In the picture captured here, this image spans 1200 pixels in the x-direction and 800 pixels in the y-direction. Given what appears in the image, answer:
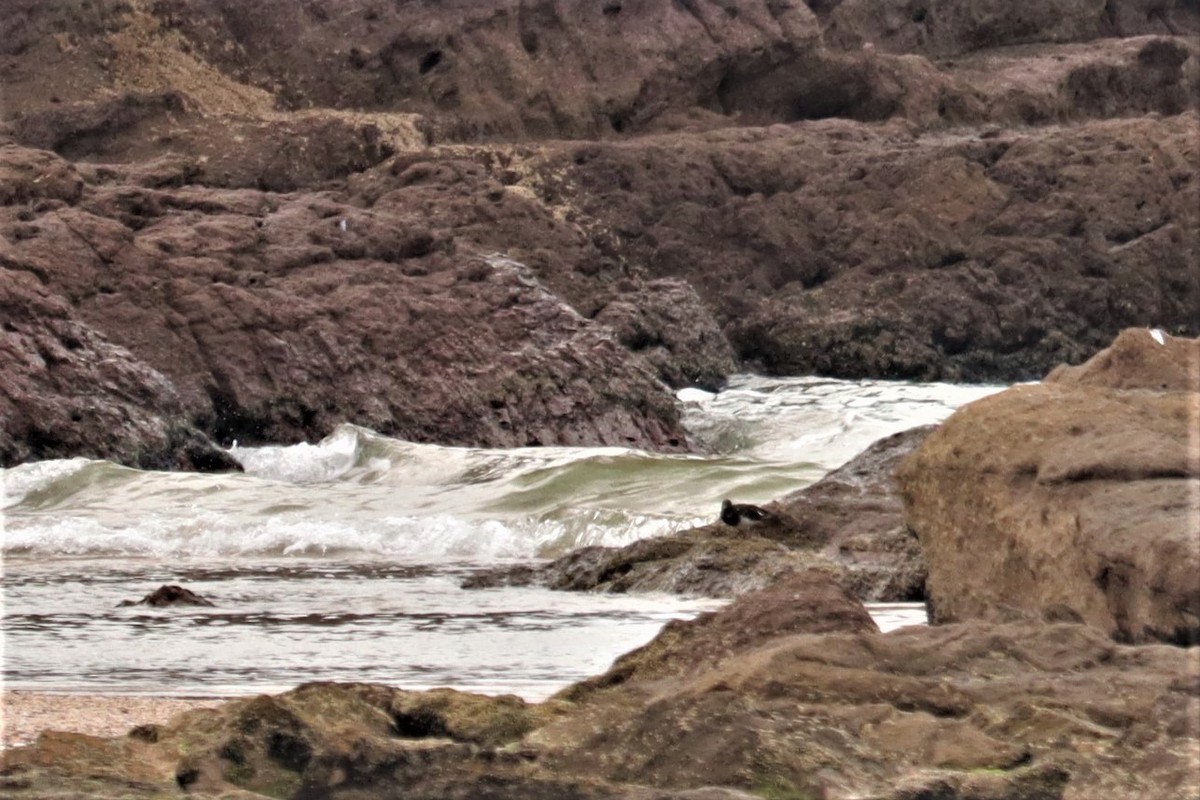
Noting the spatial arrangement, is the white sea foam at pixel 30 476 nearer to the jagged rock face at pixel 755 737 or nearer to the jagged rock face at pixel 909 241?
the jagged rock face at pixel 755 737

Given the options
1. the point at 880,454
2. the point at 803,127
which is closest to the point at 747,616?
the point at 880,454

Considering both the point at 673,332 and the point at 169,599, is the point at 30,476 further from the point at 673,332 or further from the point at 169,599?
the point at 673,332

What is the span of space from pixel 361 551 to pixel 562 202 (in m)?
11.3

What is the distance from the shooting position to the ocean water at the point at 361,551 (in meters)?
6.85

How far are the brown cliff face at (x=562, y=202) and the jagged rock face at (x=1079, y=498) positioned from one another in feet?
31.6

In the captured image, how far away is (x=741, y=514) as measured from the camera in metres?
9.32

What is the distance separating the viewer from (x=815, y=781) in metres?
3.79

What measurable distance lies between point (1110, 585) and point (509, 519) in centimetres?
703

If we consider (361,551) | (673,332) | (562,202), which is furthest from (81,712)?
(562,202)

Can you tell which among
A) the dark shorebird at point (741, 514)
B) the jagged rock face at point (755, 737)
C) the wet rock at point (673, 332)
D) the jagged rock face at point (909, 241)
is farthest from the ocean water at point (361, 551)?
the jagged rock face at point (909, 241)

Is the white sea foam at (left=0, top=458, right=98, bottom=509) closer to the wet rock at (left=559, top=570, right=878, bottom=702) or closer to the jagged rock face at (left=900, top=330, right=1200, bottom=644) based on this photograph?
the jagged rock face at (left=900, top=330, right=1200, bottom=644)

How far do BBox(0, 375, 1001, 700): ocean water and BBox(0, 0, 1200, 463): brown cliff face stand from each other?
108cm

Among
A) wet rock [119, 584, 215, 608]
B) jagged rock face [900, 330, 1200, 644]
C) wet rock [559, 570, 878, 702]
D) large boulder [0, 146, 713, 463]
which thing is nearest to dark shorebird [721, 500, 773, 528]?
wet rock [119, 584, 215, 608]

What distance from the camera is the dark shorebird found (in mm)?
9227
